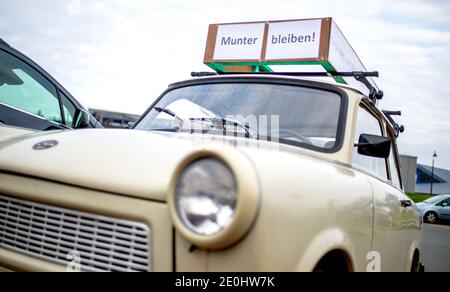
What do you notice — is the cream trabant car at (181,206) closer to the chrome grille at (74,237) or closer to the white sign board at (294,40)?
the chrome grille at (74,237)

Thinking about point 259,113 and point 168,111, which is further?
point 168,111

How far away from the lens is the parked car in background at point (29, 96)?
3.81 meters

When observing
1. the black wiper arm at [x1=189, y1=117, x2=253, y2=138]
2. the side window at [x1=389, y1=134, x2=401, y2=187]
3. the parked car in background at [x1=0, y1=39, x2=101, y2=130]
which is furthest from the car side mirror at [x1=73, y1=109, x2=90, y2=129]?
the side window at [x1=389, y1=134, x2=401, y2=187]

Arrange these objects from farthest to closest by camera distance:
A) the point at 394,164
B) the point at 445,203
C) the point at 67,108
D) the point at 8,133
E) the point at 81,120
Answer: the point at 445,203, the point at 67,108, the point at 394,164, the point at 81,120, the point at 8,133

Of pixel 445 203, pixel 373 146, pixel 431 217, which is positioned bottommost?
pixel 431 217

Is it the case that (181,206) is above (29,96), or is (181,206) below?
below

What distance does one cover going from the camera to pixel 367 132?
2990 mm

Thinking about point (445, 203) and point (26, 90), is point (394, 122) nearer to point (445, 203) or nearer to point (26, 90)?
point (26, 90)

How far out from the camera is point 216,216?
1.27 metres

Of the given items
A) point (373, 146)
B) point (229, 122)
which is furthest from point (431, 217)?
point (229, 122)

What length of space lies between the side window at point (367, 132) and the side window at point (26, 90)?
319 cm

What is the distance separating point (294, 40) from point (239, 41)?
34.0 inches
